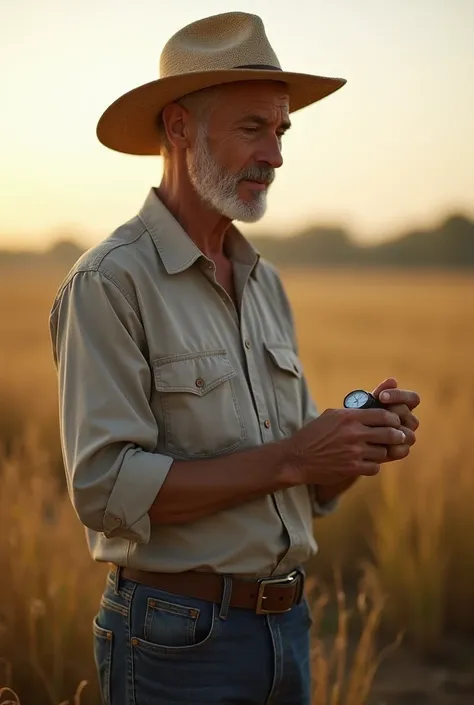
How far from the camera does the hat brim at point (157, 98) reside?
2047mm

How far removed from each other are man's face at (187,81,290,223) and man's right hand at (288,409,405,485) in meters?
0.52

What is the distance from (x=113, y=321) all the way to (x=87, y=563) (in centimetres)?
156

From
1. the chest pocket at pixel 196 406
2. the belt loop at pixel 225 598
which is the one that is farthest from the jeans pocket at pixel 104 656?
the chest pocket at pixel 196 406

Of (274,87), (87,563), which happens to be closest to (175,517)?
(274,87)

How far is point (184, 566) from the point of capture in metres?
1.88

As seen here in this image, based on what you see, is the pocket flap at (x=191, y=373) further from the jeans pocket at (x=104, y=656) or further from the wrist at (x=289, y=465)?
the jeans pocket at (x=104, y=656)

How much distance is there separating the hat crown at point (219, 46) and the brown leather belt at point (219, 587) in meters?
1.04

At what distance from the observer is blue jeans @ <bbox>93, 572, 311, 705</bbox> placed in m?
1.88

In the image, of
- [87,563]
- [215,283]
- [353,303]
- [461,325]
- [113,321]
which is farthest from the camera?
[353,303]

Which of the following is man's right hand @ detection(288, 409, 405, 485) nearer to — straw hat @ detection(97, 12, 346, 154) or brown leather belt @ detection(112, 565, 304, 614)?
brown leather belt @ detection(112, 565, 304, 614)

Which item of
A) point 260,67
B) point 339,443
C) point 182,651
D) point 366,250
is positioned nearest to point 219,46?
point 260,67

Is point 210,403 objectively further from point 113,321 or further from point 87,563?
point 87,563

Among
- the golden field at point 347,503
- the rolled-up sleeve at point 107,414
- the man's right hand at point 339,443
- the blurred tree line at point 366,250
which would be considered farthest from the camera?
the blurred tree line at point 366,250

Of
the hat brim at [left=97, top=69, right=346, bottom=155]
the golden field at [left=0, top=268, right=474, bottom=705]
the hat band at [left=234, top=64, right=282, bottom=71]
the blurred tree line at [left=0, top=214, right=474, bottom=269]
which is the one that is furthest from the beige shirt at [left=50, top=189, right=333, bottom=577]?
the blurred tree line at [left=0, top=214, right=474, bottom=269]
